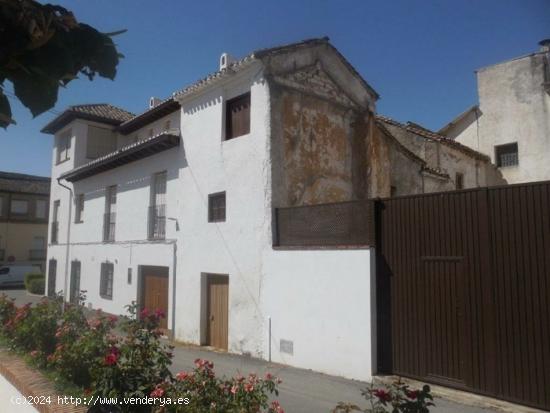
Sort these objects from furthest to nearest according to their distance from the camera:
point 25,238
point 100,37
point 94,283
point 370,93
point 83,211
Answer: point 25,238
point 83,211
point 94,283
point 370,93
point 100,37

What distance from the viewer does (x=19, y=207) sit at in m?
35.6

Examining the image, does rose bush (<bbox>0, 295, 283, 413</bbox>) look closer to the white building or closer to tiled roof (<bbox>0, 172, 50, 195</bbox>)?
the white building

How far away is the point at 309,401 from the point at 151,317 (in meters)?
3.05

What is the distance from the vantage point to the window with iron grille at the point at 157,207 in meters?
13.3

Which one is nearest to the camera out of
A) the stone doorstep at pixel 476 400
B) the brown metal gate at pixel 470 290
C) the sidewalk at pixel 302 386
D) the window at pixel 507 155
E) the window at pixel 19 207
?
the stone doorstep at pixel 476 400

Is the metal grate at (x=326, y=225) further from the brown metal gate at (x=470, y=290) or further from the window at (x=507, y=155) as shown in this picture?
the window at (x=507, y=155)

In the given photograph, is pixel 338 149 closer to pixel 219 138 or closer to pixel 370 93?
pixel 370 93

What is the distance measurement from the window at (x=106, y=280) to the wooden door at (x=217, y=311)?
20.6 feet

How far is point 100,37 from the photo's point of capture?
5.45 feet

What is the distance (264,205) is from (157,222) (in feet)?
Answer: 17.4

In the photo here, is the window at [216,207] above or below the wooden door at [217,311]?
above

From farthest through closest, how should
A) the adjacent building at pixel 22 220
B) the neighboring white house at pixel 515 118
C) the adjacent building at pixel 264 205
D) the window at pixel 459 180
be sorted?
the adjacent building at pixel 22 220 < the window at pixel 459 180 < the neighboring white house at pixel 515 118 < the adjacent building at pixel 264 205

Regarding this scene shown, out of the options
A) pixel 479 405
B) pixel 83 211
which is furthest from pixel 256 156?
pixel 83 211

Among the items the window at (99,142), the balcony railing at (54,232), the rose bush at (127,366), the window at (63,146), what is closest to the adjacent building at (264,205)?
the window at (99,142)
